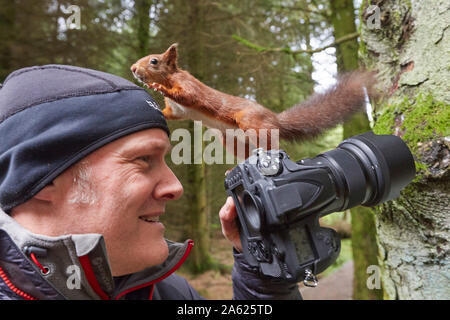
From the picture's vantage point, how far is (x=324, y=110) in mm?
685

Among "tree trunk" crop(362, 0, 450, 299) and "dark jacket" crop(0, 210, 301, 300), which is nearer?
"dark jacket" crop(0, 210, 301, 300)

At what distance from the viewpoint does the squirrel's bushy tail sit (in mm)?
675

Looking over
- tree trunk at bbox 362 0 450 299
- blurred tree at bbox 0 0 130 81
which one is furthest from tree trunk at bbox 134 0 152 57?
→ tree trunk at bbox 362 0 450 299

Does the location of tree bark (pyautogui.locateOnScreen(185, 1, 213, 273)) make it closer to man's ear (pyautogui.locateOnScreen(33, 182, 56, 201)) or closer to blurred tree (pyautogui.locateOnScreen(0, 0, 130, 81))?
blurred tree (pyautogui.locateOnScreen(0, 0, 130, 81))

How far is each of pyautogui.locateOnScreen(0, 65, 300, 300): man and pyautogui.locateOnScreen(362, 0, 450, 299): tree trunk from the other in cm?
55

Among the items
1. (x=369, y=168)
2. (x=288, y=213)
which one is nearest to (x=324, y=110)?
(x=369, y=168)

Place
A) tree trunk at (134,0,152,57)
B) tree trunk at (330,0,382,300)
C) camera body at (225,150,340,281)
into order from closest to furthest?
1. camera body at (225,150,340,281)
2. tree trunk at (134,0,152,57)
3. tree trunk at (330,0,382,300)

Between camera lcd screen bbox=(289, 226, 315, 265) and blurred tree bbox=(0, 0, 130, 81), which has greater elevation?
blurred tree bbox=(0, 0, 130, 81)

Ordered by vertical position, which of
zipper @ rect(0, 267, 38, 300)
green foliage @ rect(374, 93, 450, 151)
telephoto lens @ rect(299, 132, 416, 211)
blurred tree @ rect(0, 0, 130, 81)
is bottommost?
zipper @ rect(0, 267, 38, 300)

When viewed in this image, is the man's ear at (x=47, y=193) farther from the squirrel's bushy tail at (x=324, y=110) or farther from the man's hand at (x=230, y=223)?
the squirrel's bushy tail at (x=324, y=110)

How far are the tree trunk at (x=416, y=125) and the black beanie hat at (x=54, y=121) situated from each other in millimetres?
592

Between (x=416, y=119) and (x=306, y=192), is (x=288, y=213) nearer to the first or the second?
(x=306, y=192)

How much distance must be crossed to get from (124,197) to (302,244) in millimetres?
356
